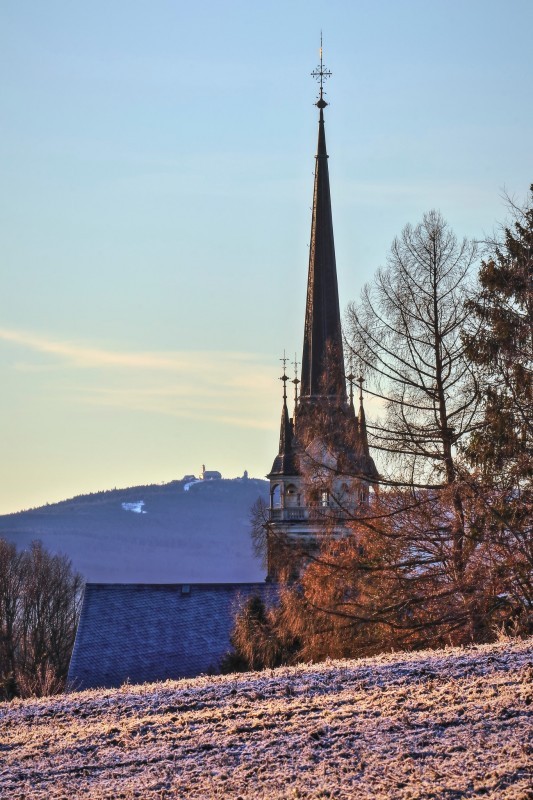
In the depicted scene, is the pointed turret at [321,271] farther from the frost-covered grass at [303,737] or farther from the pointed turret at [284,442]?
the frost-covered grass at [303,737]

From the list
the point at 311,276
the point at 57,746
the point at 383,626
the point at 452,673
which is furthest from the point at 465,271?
the point at 311,276

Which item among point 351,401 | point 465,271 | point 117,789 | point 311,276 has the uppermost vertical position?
point 311,276

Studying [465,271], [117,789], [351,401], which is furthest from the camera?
[351,401]

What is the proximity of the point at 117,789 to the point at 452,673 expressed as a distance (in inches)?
158

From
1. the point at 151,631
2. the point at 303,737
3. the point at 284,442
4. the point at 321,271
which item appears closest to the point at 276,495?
the point at 284,442

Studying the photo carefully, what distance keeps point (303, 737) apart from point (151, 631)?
35.7 meters

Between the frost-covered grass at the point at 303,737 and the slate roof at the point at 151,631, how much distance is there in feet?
92.3

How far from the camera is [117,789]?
35.9 ft

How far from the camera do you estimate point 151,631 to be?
4681 centimetres

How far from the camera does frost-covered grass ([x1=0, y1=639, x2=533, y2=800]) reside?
34.0 ft

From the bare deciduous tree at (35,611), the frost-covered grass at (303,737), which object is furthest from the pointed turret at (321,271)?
the frost-covered grass at (303,737)

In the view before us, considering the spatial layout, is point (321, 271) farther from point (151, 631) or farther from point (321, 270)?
point (151, 631)

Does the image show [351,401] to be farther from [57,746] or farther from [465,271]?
[57,746]

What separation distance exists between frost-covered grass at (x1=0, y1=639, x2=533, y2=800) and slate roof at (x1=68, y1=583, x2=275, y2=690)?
28.1 metres
